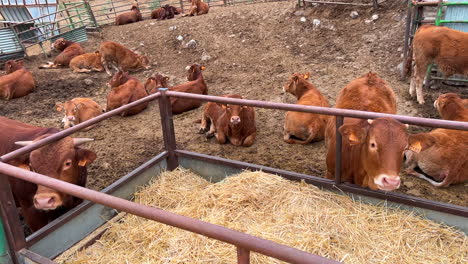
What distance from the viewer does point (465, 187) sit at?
461 cm

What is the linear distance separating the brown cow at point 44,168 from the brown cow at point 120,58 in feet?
24.1

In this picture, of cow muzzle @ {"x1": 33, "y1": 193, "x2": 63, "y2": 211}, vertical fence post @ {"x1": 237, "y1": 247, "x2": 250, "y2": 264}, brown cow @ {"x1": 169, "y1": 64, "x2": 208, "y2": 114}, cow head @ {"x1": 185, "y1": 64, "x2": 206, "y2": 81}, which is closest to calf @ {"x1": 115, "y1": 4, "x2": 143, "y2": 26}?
cow head @ {"x1": 185, "y1": 64, "x2": 206, "y2": 81}

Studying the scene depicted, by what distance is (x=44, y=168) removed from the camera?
3389mm

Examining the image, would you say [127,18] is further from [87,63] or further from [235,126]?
[235,126]

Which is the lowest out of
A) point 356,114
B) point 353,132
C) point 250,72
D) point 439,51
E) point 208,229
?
point 250,72

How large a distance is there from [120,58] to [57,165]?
8.45 m

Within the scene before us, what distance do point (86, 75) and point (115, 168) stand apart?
21.0 ft

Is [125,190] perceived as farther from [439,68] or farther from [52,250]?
[439,68]

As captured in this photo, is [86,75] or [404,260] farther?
[86,75]

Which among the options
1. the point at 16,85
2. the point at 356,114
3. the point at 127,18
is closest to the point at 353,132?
the point at 356,114

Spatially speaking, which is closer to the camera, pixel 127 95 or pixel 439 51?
pixel 439 51

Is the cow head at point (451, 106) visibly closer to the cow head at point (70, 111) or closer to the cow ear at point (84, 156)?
the cow ear at point (84, 156)

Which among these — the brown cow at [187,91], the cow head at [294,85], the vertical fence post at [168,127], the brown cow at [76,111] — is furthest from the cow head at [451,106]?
the brown cow at [76,111]

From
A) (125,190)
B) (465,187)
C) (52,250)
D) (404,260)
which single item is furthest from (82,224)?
(465,187)
